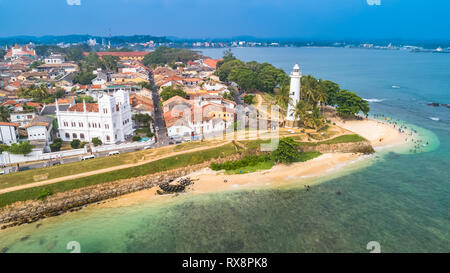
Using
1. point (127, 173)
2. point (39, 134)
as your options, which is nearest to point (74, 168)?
point (127, 173)

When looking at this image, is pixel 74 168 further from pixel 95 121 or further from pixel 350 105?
pixel 350 105

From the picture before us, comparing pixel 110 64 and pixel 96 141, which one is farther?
pixel 110 64

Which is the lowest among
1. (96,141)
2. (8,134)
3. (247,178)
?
(247,178)

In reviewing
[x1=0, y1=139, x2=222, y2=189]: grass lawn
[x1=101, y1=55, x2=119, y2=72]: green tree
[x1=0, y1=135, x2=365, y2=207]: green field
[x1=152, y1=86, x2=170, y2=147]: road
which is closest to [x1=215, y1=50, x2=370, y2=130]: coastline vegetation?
[x1=0, y1=135, x2=365, y2=207]: green field

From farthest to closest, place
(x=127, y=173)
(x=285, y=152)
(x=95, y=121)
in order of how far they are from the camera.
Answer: (x=95, y=121) → (x=285, y=152) → (x=127, y=173)

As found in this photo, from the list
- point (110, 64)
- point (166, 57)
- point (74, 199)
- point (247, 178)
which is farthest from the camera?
point (166, 57)

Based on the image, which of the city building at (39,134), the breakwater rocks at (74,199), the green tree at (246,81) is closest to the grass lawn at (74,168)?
the breakwater rocks at (74,199)

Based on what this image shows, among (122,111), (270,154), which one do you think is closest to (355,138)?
(270,154)
